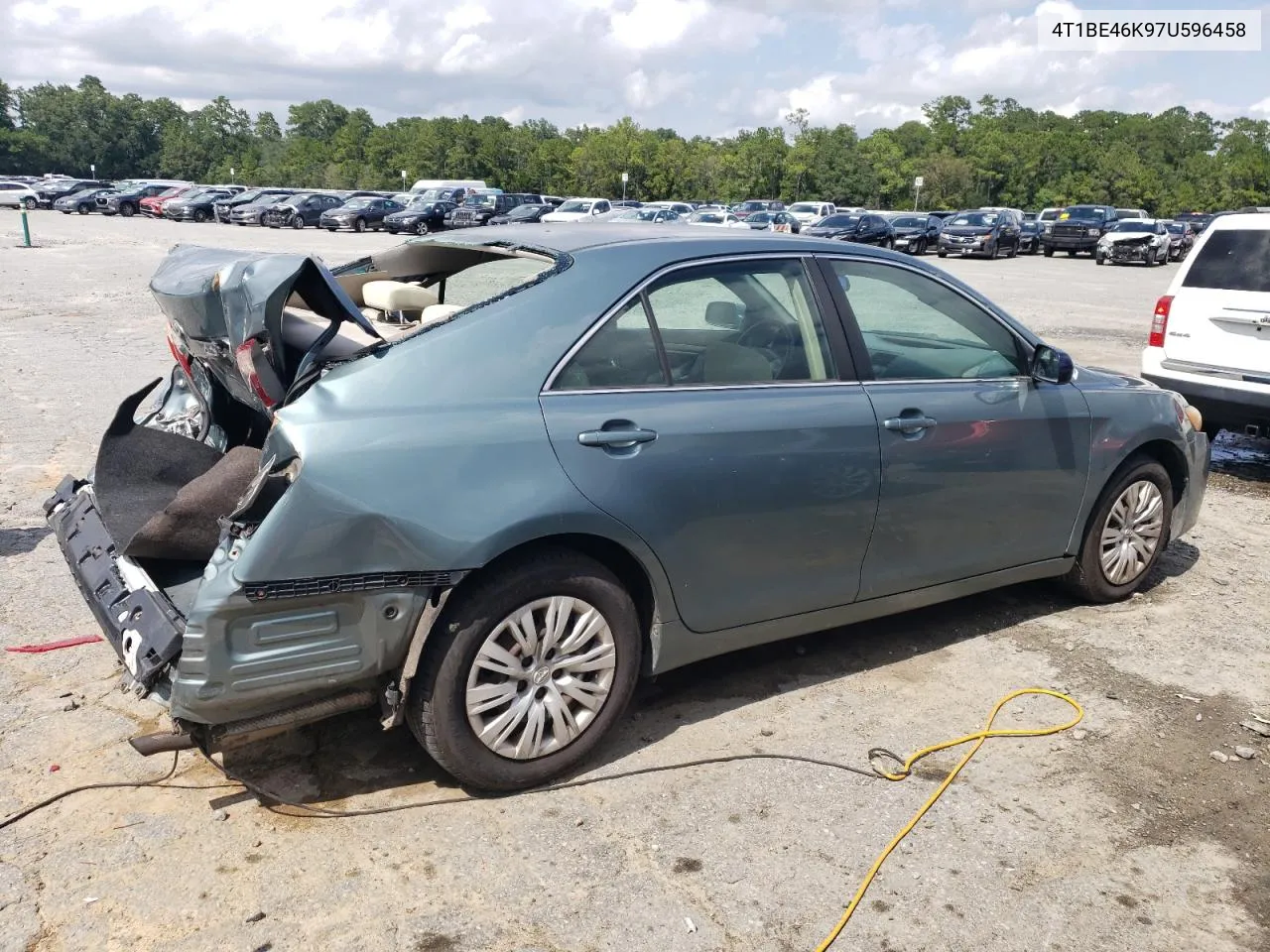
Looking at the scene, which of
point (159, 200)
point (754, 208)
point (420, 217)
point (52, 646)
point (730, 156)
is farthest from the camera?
point (730, 156)

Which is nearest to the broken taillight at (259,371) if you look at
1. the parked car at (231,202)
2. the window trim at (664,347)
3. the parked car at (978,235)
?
the window trim at (664,347)

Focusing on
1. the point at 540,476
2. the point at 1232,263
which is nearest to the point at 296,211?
the point at 1232,263

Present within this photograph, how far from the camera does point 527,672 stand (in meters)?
3.32

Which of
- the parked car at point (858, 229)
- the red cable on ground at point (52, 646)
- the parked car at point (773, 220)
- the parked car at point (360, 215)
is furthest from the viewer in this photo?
the parked car at point (360, 215)

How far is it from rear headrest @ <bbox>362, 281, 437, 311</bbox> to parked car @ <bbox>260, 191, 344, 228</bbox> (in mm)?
A: 45053

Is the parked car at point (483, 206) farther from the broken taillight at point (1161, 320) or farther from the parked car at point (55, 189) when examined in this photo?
the broken taillight at point (1161, 320)

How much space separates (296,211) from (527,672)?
47.1 meters

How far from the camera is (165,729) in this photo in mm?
3732

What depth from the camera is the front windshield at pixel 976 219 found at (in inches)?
1442

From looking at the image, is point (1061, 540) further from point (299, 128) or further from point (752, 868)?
point (299, 128)

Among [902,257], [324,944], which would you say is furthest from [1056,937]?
[902,257]

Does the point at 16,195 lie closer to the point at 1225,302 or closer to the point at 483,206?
the point at 483,206

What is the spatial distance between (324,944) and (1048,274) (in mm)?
30500

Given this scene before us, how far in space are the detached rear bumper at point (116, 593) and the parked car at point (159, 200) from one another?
172 ft
